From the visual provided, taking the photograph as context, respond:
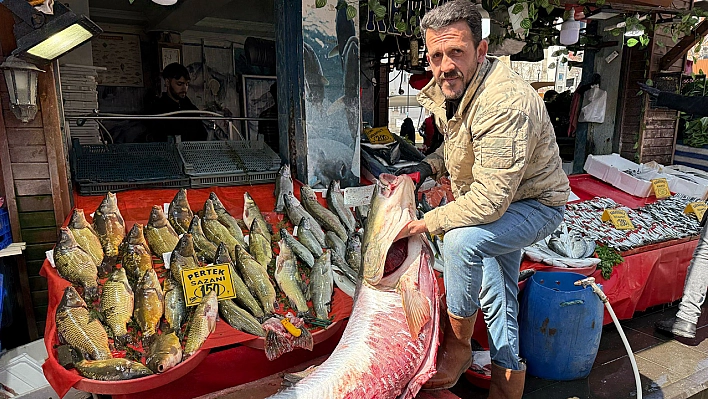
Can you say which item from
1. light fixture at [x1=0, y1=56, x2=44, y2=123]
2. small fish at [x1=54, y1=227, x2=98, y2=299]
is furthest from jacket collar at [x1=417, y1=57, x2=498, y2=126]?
light fixture at [x1=0, y1=56, x2=44, y2=123]

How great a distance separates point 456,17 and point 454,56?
0.61ft

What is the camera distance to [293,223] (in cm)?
427

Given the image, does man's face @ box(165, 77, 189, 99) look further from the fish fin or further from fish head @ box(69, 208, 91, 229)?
the fish fin

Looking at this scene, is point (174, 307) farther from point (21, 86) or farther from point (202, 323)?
point (21, 86)

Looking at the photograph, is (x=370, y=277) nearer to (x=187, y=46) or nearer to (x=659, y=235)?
(x=659, y=235)

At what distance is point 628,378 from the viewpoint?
3434 millimetres

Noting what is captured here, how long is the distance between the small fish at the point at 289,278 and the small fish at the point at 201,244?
1.86 feet

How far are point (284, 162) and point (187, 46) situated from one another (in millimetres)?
5542

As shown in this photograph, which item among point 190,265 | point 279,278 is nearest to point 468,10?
point 279,278

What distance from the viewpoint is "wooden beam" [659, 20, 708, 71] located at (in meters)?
7.42

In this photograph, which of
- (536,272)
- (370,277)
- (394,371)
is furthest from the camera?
(536,272)

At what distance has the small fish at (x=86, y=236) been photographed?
11.1 ft

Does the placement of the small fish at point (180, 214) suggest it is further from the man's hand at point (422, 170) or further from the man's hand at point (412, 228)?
A: the man's hand at point (412, 228)

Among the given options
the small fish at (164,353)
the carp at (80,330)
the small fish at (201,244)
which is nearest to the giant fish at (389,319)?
the small fish at (164,353)
